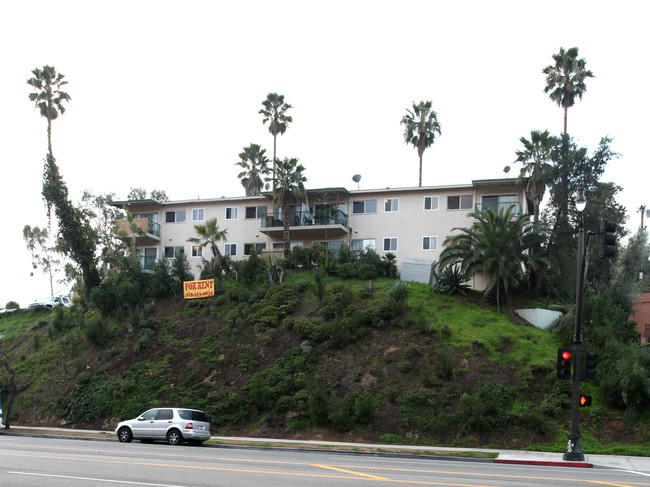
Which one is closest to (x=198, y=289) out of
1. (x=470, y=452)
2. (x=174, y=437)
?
(x=174, y=437)

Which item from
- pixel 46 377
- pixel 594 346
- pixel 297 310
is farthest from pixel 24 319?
pixel 594 346

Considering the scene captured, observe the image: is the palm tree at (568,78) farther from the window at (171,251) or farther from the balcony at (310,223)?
the window at (171,251)

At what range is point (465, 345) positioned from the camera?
29984 millimetres

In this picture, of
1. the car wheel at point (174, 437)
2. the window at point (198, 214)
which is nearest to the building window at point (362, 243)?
the window at point (198, 214)

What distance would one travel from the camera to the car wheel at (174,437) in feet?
73.9

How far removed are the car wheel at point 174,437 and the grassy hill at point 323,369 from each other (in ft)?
18.0

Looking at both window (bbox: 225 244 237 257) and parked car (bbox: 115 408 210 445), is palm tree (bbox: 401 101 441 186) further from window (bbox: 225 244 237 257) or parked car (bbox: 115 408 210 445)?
parked car (bbox: 115 408 210 445)

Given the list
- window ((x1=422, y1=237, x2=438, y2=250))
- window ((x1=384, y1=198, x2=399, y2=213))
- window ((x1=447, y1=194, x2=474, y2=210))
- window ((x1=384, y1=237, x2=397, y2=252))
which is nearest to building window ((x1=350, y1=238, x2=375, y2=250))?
window ((x1=384, y1=237, x2=397, y2=252))

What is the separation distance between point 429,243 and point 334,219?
23.0 feet

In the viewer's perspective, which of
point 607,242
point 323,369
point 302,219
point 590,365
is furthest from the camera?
point 302,219

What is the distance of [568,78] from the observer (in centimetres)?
4712

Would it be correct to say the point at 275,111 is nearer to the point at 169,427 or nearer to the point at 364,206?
the point at 364,206

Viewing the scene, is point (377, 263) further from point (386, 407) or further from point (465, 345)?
point (386, 407)

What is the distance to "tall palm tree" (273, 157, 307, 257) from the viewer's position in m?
43.7
